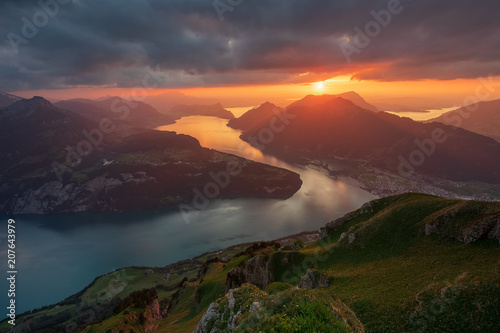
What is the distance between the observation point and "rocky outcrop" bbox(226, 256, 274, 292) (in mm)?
57719

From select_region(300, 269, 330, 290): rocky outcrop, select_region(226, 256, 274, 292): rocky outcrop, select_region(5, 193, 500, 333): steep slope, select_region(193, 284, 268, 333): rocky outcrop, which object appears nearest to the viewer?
select_region(5, 193, 500, 333): steep slope

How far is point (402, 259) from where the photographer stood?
131 ft

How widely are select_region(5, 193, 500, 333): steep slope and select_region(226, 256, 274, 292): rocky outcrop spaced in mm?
343

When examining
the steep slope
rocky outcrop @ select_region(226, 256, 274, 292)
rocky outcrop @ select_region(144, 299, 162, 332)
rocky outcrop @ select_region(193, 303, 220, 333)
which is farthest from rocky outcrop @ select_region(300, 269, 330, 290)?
rocky outcrop @ select_region(144, 299, 162, 332)

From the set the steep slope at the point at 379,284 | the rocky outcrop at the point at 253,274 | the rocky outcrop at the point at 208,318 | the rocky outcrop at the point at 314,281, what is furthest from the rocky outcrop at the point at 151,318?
the rocky outcrop at the point at 208,318

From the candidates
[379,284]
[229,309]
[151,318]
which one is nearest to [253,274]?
[379,284]

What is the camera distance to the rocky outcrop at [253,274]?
189 feet

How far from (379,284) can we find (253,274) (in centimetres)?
3365

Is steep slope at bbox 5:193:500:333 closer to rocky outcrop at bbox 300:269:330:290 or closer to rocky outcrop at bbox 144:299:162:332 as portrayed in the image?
rocky outcrop at bbox 300:269:330:290

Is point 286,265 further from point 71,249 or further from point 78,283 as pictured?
point 71,249

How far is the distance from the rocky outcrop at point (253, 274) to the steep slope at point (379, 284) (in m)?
0.34

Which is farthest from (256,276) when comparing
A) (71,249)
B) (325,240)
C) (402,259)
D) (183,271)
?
(71,249)

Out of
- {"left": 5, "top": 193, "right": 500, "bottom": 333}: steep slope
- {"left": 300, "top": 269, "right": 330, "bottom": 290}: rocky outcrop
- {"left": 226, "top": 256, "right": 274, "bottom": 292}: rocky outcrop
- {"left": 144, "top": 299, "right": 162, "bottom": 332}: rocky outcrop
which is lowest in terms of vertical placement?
{"left": 144, "top": 299, "right": 162, "bottom": 332}: rocky outcrop

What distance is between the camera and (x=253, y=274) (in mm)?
61094
